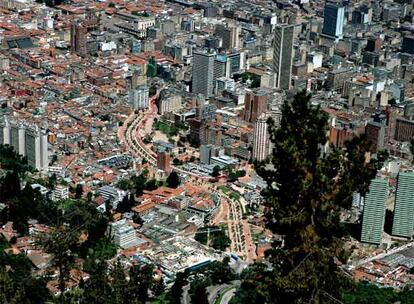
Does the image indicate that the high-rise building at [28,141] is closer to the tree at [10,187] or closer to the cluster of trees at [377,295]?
the tree at [10,187]

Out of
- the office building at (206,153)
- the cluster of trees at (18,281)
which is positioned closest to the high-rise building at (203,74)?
the office building at (206,153)

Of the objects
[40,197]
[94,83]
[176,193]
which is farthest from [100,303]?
[94,83]

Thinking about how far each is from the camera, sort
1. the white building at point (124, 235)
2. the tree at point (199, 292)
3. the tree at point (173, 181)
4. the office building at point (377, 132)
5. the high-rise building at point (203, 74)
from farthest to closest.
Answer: the high-rise building at point (203, 74), the office building at point (377, 132), the tree at point (173, 181), the white building at point (124, 235), the tree at point (199, 292)

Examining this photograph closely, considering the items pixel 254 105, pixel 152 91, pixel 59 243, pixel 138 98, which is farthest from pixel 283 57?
pixel 59 243

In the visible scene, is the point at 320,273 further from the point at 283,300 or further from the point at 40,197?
the point at 40,197

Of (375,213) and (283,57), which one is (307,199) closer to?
(375,213)

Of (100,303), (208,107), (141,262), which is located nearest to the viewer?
(100,303)
